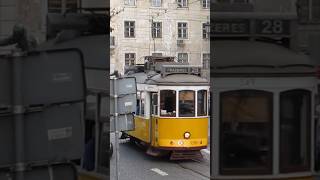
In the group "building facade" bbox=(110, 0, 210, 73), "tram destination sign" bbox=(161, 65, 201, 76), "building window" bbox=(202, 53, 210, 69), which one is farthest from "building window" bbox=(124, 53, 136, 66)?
"building window" bbox=(202, 53, 210, 69)

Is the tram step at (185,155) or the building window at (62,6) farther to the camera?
the building window at (62,6)

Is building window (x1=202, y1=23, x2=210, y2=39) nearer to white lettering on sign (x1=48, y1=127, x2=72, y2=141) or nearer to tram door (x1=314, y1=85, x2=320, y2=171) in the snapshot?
tram door (x1=314, y1=85, x2=320, y2=171)

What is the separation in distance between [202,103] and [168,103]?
0.34 ft

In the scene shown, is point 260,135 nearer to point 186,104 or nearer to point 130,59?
point 186,104

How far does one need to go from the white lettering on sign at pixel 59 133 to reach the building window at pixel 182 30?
45cm

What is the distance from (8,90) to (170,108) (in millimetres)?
478

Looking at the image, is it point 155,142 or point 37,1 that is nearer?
point 155,142

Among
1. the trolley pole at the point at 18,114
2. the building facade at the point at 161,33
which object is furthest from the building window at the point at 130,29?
the trolley pole at the point at 18,114

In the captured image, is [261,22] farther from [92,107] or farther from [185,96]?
[92,107]

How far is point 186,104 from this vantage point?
3.94 feet

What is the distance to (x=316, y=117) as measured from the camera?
3.92 feet

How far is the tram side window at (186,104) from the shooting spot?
1174 mm

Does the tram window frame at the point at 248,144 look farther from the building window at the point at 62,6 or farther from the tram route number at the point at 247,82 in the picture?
the building window at the point at 62,6

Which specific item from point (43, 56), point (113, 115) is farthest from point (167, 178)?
point (43, 56)
